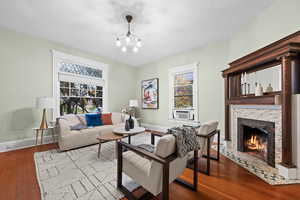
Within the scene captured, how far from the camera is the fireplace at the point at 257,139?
2.18 m

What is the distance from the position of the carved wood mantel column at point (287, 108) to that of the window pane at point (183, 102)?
95.0 inches

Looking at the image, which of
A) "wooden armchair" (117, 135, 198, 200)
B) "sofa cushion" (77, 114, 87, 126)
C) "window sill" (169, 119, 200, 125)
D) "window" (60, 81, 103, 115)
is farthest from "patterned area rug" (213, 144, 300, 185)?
"window" (60, 81, 103, 115)

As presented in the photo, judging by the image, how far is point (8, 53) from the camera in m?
3.04

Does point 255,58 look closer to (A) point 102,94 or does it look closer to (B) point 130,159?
(B) point 130,159

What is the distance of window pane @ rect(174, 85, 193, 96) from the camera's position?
421 cm

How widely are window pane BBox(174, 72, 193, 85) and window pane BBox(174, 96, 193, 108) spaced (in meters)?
0.51

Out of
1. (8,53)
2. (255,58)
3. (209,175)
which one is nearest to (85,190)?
(209,175)

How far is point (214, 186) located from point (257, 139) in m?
1.68

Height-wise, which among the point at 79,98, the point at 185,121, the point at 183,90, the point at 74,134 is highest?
the point at 183,90

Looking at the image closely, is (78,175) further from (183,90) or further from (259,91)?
(183,90)

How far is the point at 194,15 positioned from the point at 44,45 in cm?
399

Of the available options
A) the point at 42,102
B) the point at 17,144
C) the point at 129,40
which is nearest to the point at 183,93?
the point at 129,40

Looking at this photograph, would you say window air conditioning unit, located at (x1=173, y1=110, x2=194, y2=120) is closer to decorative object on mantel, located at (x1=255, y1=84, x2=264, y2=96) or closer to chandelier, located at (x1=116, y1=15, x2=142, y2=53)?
decorative object on mantel, located at (x1=255, y1=84, x2=264, y2=96)

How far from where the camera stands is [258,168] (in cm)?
212
